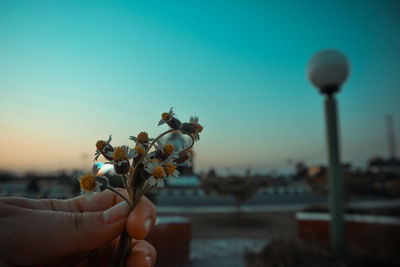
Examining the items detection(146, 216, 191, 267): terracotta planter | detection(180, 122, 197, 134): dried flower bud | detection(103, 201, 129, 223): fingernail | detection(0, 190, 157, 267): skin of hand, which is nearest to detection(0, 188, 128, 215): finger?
detection(0, 190, 157, 267): skin of hand

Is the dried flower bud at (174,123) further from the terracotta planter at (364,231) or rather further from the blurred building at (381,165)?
the blurred building at (381,165)

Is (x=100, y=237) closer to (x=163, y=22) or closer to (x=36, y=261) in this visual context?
(x=36, y=261)

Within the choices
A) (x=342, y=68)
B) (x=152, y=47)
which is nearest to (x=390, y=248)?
(x=342, y=68)

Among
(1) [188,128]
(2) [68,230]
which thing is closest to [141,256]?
(2) [68,230]

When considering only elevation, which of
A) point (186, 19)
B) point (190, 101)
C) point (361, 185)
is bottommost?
point (361, 185)

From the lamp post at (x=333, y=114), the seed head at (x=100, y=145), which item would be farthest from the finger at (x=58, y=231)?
the lamp post at (x=333, y=114)

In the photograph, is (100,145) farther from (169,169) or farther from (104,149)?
(169,169)
